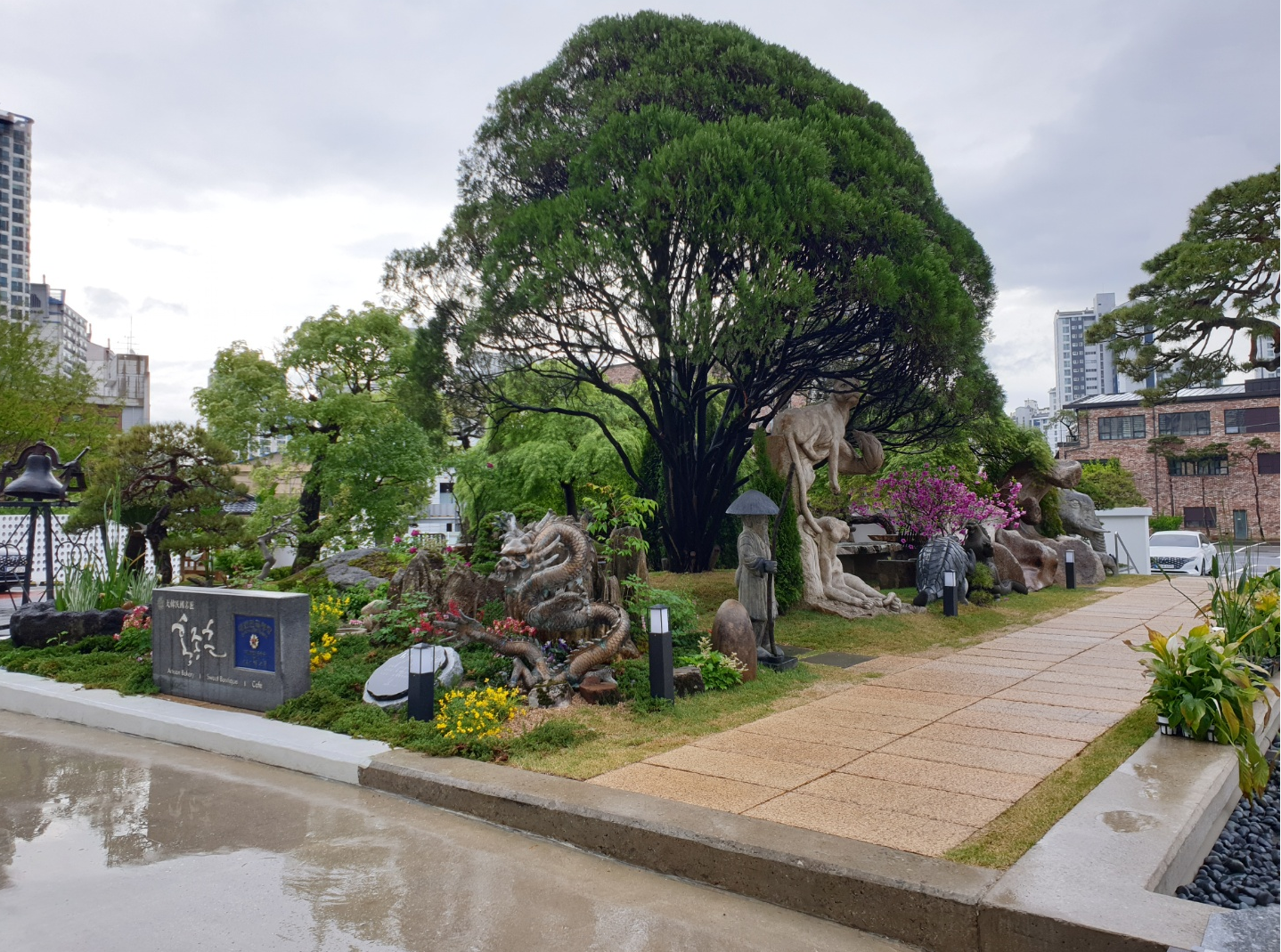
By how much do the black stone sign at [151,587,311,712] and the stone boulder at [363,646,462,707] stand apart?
75 cm

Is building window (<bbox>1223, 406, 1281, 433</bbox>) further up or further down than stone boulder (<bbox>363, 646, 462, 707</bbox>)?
further up

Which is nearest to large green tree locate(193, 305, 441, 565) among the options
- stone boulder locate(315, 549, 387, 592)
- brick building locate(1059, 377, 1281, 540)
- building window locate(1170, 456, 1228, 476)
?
stone boulder locate(315, 549, 387, 592)

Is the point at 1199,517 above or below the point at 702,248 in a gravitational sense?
below

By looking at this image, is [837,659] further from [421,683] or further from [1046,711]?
[421,683]

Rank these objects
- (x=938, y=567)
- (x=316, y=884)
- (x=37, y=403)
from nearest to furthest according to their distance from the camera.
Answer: (x=316, y=884), (x=938, y=567), (x=37, y=403)

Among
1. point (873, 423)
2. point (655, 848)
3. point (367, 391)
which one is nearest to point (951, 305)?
point (873, 423)

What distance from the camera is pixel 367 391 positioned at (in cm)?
1872

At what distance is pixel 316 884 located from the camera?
4.24 m

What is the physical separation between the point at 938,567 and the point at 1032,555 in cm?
534

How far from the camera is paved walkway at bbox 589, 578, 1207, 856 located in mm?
4719

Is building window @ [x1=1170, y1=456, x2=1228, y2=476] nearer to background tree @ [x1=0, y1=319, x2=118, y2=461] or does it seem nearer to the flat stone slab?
the flat stone slab

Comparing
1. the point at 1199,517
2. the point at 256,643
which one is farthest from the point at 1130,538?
the point at 1199,517

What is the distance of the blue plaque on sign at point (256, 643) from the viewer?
762cm

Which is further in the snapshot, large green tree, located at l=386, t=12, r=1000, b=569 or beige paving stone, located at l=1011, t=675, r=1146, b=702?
large green tree, located at l=386, t=12, r=1000, b=569
